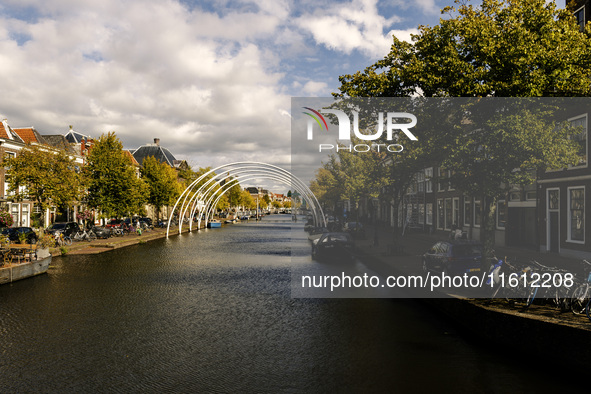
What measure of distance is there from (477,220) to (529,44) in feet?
71.9

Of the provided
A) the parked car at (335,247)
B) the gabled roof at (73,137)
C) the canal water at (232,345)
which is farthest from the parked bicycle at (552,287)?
the gabled roof at (73,137)

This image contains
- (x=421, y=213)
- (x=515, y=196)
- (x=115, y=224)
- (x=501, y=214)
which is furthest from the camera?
(x=421, y=213)

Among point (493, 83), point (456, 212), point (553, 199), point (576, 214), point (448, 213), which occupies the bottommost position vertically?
point (448, 213)

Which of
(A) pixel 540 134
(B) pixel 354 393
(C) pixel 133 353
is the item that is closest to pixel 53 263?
(C) pixel 133 353

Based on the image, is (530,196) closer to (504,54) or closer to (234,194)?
(504,54)

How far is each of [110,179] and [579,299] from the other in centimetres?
4292

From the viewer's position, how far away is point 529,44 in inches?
580

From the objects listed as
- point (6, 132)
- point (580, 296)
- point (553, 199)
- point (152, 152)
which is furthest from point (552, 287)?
point (152, 152)

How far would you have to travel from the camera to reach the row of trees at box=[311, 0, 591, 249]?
49.2ft

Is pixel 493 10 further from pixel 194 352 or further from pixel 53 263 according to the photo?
pixel 53 263

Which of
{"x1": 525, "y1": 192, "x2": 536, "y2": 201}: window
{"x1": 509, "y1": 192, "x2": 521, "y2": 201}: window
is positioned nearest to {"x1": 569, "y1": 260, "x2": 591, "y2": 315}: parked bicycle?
{"x1": 525, "y1": 192, "x2": 536, "y2": 201}: window

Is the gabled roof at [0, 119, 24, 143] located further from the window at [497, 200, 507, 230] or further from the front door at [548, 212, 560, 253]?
the front door at [548, 212, 560, 253]

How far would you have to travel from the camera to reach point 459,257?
1561 centimetres

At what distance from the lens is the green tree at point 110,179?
146ft
